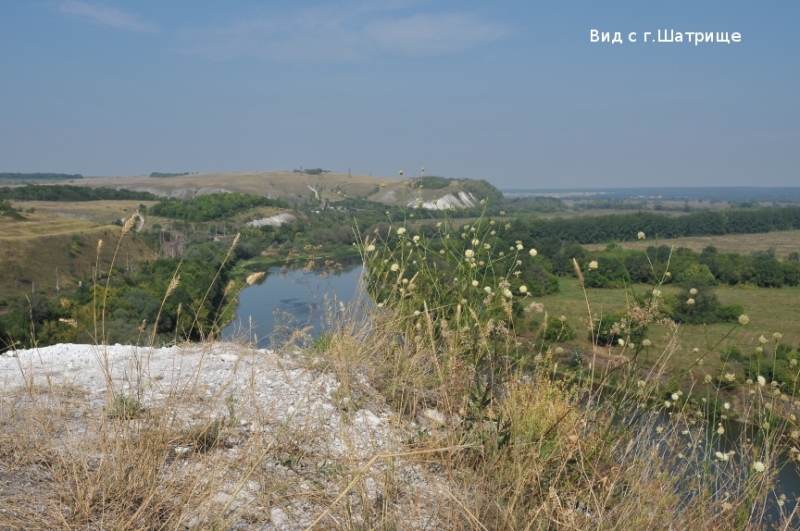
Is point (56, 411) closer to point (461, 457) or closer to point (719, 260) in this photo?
point (461, 457)

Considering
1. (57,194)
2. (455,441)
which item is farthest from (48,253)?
(57,194)

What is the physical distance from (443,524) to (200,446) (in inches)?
47.5

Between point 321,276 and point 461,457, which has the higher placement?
point 321,276

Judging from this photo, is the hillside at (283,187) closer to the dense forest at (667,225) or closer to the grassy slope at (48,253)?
the dense forest at (667,225)

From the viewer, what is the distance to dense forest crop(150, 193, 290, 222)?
79.6 meters

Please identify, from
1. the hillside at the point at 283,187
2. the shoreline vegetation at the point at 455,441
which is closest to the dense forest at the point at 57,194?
the hillside at the point at 283,187

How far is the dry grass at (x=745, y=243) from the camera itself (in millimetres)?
56688

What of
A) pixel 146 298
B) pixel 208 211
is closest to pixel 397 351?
pixel 146 298

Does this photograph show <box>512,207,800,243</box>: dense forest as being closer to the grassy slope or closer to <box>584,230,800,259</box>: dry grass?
<box>584,230,800,259</box>: dry grass

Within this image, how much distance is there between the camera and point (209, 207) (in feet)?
286

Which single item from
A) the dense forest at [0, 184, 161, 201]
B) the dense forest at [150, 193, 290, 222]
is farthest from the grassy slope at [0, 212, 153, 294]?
the dense forest at [0, 184, 161, 201]

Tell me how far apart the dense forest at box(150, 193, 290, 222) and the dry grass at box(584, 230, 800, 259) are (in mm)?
51941

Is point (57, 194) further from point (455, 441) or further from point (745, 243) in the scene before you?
point (455, 441)

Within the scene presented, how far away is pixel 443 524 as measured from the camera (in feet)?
7.49
